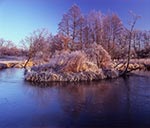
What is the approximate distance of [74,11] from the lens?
29.0 metres

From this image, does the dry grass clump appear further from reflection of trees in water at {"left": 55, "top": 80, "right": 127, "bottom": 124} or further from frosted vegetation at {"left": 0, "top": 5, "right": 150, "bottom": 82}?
reflection of trees in water at {"left": 55, "top": 80, "right": 127, "bottom": 124}

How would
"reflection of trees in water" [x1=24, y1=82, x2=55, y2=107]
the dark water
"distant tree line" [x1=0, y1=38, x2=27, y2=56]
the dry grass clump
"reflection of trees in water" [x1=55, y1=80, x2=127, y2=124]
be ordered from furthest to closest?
"distant tree line" [x1=0, y1=38, x2=27, y2=56]
the dry grass clump
"reflection of trees in water" [x1=24, y1=82, x2=55, y2=107]
"reflection of trees in water" [x1=55, y1=80, x2=127, y2=124]
the dark water

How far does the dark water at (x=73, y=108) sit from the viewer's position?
282 inches

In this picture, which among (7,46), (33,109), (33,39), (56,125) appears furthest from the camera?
(7,46)

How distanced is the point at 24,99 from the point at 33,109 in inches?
71.2

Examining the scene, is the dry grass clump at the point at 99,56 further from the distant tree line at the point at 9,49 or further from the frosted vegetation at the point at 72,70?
the distant tree line at the point at 9,49

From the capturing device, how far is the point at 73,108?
352 inches

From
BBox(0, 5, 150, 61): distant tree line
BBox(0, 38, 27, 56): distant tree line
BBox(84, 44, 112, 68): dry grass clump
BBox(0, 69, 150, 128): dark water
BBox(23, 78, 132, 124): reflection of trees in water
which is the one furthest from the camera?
BBox(0, 38, 27, 56): distant tree line

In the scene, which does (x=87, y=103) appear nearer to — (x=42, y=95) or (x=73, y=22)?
(x=42, y=95)

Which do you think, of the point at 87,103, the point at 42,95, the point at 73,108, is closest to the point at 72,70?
the point at 42,95

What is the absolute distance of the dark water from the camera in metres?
7.17

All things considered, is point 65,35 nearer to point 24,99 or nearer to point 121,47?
point 121,47

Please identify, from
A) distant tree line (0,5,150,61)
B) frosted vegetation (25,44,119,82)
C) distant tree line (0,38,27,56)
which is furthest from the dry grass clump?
distant tree line (0,38,27,56)

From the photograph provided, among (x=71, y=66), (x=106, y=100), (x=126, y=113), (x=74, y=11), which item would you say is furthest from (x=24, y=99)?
(x=74, y=11)
